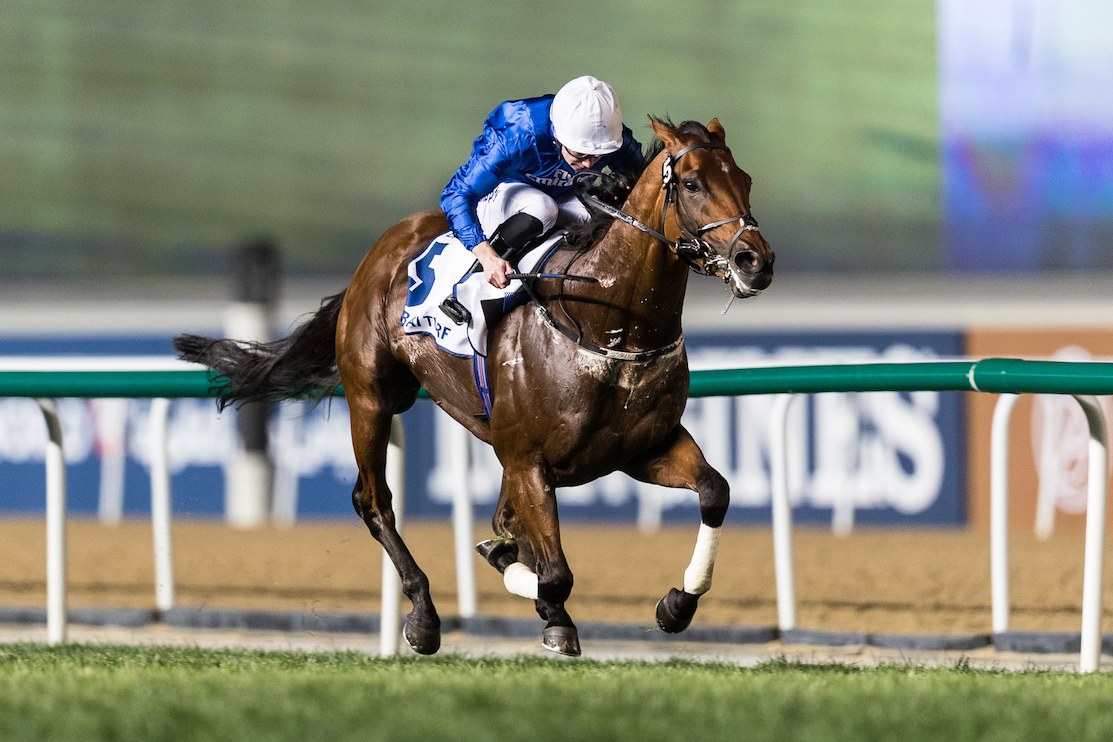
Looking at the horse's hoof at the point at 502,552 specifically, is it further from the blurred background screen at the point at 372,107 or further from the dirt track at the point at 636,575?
the blurred background screen at the point at 372,107

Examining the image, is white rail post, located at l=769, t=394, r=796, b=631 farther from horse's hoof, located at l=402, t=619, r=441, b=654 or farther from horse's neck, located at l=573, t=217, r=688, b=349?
horse's neck, located at l=573, t=217, r=688, b=349

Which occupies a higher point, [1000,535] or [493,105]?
[493,105]

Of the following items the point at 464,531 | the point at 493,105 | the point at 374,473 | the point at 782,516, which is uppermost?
the point at 493,105

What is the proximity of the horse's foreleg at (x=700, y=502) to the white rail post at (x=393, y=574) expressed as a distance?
1.17 meters

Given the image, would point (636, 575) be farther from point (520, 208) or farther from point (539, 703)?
point (539, 703)

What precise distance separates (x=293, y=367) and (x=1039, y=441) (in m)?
5.53

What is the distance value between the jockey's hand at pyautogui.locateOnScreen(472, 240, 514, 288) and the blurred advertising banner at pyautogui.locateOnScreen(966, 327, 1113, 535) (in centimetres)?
560

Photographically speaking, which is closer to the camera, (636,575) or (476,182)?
(476,182)

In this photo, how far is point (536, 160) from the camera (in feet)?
12.7

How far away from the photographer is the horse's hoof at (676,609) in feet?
11.7

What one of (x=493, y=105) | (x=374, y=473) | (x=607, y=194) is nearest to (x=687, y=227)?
(x=607, y=194)

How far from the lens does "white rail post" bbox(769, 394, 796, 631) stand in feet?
15.5

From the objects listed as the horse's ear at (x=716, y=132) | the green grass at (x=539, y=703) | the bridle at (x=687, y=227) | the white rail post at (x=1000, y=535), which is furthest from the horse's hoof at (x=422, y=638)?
the white rail post at (x=1000, y=535)

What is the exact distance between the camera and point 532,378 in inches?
141
